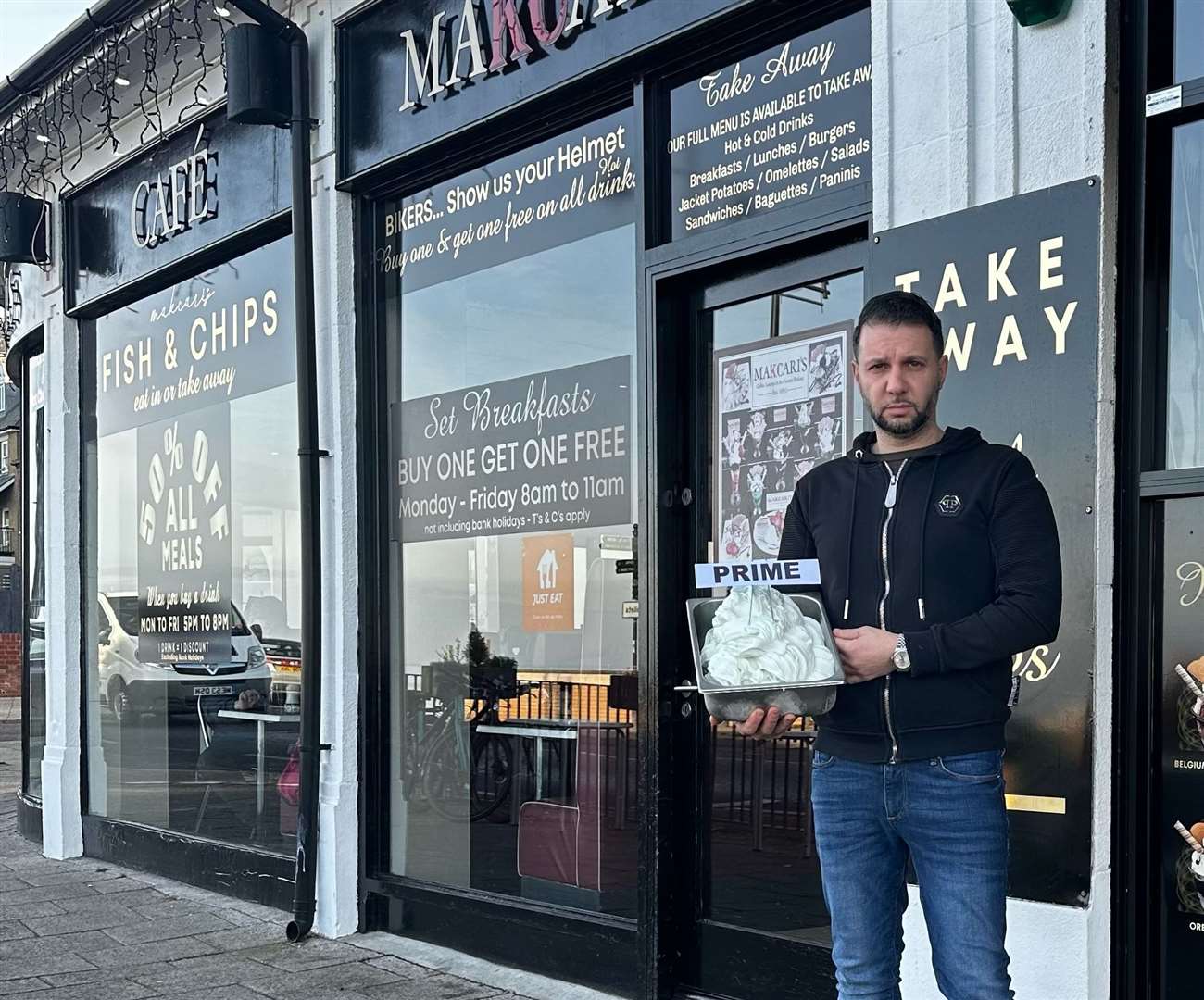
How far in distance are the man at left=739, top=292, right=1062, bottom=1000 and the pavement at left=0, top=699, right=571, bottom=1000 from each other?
2.51m

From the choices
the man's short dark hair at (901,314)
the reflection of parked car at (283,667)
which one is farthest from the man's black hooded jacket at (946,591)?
the reflection of parked car at (283,667)

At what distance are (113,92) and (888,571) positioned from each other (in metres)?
6.35

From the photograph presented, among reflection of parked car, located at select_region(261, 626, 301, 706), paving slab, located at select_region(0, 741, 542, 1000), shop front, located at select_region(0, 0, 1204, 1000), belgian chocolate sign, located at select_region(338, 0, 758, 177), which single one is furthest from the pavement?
belgian chocolate sign, located at select_region(338, 0, 758, 177)

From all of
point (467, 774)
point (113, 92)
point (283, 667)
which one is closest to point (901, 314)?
point (467, 774)

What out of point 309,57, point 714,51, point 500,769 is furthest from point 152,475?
point 714,51

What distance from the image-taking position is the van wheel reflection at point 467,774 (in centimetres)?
593

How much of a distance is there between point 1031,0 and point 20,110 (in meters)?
6.70

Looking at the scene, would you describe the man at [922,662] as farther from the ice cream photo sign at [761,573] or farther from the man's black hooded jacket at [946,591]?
the ice cream photo sign at [761,573]

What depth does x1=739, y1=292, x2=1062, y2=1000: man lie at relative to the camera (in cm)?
279

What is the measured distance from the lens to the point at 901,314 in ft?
9.60

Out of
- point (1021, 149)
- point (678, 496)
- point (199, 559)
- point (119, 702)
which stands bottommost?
point (119, 702)

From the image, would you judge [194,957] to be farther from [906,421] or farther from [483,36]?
[906,421]

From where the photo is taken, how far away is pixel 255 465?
741cm

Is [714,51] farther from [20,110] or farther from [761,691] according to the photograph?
[20,110]
